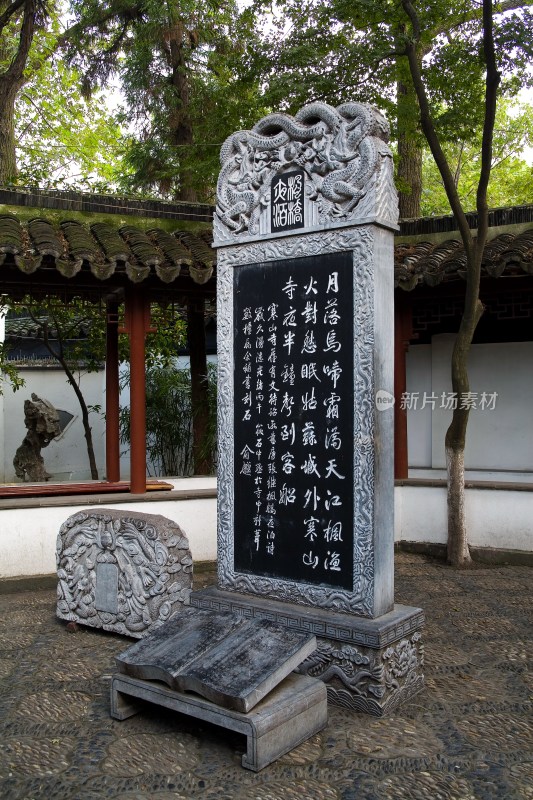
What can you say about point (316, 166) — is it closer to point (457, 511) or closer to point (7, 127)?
point (457, 511)

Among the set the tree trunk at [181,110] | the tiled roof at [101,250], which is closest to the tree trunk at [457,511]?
the tiled roof at [101,250]

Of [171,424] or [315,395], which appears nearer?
[315,395]

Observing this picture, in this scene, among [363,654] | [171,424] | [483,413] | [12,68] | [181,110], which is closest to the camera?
[363,654]

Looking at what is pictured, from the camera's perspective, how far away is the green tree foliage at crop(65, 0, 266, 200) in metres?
9.72

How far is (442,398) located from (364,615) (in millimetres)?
5142

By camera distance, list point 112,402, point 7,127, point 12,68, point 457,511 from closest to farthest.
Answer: point 457,511 < point 112,402 < point 12,68 < point 7,127

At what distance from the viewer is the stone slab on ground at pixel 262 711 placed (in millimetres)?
3053

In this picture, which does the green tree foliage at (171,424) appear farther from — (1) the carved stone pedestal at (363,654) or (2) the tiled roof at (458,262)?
(1) the carved stone pedestal at (363,654)

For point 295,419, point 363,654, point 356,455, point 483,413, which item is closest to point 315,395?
point 295,419

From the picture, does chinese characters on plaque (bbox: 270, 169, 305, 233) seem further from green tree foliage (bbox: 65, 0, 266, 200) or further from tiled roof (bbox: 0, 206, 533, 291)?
green tree foliage (bbox: 65, 0, 266, 200)

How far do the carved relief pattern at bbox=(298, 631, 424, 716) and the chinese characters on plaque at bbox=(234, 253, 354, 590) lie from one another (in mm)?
340

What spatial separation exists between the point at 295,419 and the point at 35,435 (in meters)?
6.08

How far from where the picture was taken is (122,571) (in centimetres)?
475

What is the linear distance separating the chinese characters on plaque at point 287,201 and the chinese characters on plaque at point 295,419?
0.21 meters
